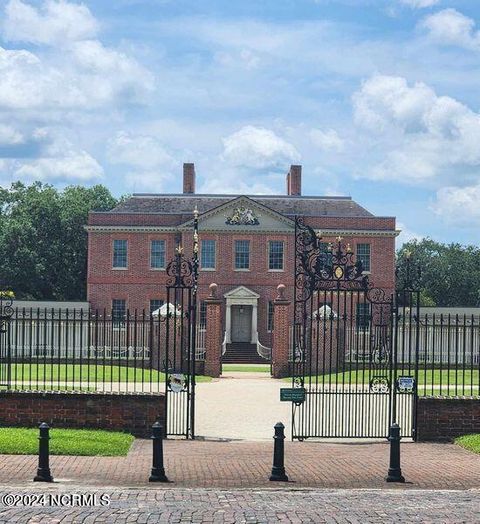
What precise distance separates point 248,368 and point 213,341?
6589 mm

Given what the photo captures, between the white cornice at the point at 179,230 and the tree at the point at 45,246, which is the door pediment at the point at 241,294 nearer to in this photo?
the white cornice at the point at 179,230

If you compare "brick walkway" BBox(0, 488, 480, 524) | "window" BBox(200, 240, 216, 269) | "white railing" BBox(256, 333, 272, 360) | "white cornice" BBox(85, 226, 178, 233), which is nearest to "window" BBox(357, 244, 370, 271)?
→ "white railing" BBox(256, 333, 272, 360)

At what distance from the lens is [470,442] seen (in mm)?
16031

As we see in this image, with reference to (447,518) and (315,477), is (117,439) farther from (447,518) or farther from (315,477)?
(447,518)

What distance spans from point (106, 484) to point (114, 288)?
40.9 m

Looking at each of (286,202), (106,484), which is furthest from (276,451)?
(286,202)

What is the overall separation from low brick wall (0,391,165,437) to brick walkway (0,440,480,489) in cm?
53

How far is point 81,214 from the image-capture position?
65.3m

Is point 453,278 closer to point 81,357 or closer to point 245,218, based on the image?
point 245,218

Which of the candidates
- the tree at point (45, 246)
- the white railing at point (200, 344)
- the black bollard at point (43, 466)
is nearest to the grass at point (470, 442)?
the black bollard at point (43, 466)

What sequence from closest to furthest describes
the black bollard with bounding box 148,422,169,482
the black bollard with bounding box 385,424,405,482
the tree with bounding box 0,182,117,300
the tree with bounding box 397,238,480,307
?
1. the black bollard with bounding box 148,422,169,482
2. the black bollard with bounding box 385,424,405,482
3. the tree with bounding box 0,182,117,300
4. the tree with bounding box 397,238,480,307

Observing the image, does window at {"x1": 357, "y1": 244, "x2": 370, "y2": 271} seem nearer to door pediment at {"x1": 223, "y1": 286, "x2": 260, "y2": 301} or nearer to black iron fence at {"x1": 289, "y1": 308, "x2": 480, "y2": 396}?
door pediment at {"x1": 223, "y1": 286, "x2": 260, "y2": 301}

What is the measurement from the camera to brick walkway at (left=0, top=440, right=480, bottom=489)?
40.3ft

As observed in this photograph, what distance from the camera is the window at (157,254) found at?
52688mm
